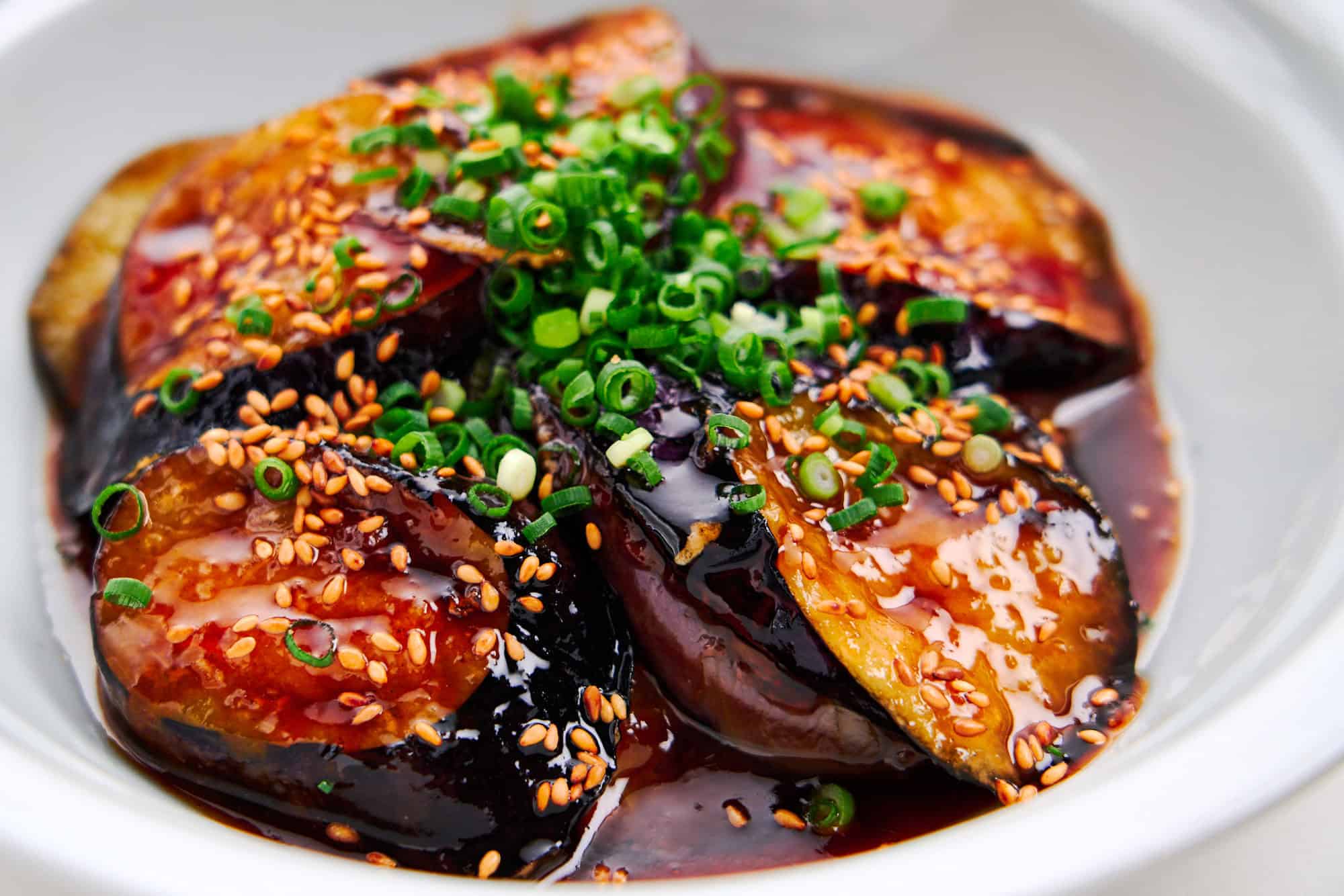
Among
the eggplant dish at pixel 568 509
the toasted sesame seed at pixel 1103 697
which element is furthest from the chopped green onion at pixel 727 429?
the toasted sesame seed at pixel 1103 697

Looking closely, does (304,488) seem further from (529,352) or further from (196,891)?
(196,891)

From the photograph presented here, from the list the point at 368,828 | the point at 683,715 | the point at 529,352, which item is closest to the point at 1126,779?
the point at 683,715

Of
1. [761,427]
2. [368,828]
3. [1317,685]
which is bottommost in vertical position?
[368,828]

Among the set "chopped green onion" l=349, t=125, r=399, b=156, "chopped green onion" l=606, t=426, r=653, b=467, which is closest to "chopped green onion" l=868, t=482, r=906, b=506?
"chopped green onion" l=606, t=426, r=653, b=467

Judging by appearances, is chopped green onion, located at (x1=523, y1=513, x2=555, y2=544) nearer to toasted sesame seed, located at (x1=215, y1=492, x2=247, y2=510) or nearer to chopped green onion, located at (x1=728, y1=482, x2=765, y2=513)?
chopped green onion, located at (x1=728, y1=482, x2=765, y2=513)

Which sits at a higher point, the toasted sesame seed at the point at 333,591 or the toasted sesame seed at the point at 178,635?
the toasted sesame seed at the point at 333,591

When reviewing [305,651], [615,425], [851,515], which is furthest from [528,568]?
[851,515]

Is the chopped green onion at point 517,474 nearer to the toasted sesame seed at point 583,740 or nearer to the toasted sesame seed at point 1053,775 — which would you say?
the toasted sesame seed at point 583,740
